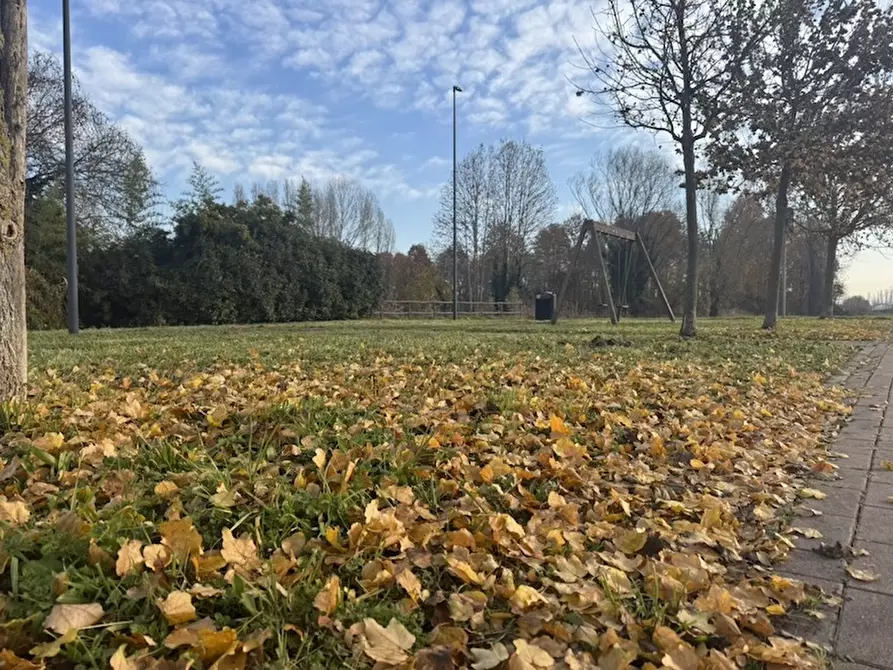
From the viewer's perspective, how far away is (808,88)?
473 inches

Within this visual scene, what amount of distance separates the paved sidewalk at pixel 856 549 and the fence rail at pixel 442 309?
76.6ft

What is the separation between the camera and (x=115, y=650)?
1315mm

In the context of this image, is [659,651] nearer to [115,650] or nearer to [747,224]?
[115,650]

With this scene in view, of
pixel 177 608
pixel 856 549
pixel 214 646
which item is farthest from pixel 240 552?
pixel 856 549

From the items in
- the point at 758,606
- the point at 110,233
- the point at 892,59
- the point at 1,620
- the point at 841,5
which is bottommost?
the point at 758,606

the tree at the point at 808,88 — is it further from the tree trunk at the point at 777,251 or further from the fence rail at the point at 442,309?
the fence rail at the point at 442,309

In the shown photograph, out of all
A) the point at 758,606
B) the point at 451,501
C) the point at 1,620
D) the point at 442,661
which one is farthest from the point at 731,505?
the point at 1,620

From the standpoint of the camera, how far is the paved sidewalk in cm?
154

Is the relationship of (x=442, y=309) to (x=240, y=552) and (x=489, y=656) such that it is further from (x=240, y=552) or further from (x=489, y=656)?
(x=489, y=656)

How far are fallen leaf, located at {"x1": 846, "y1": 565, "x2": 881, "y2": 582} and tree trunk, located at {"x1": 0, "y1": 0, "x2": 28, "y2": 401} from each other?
364 cm

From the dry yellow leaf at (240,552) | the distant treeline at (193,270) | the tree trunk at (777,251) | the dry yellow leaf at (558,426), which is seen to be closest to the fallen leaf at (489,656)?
the dry yellow leaf at (240,552)

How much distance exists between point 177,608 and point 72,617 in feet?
0.75

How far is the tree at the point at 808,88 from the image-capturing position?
1125 centimetres

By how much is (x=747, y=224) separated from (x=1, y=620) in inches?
1721
